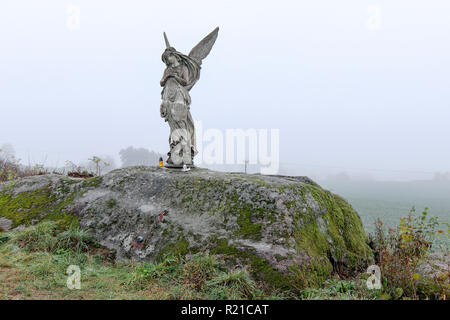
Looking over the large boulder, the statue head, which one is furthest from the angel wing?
the large boulder

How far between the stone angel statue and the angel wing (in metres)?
0.26

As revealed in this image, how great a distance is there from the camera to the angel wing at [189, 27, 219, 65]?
809 cm

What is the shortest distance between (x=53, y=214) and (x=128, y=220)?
180cm

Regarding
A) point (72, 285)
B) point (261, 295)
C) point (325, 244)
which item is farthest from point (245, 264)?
point (72, 285)

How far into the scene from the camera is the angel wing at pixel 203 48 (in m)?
8.09

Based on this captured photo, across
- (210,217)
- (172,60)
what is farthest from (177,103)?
(210,217)

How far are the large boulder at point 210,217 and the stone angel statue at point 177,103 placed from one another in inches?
60.1

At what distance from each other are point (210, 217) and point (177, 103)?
14.0ft

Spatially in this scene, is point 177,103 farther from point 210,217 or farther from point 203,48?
point 210,217

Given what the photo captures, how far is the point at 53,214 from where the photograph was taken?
5.29 meters

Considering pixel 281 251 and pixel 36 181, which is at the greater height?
pixel 36 181

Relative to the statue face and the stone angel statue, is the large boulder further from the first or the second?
the statue face

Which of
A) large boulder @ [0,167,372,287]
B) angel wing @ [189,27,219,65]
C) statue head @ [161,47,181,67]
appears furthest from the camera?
angel wing @ [189,27,219,65]
